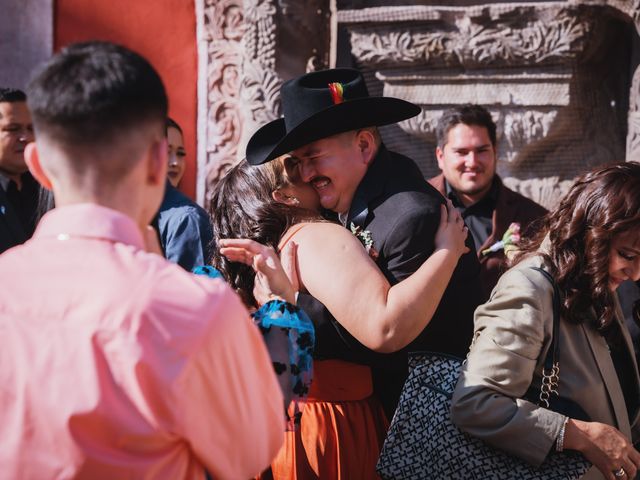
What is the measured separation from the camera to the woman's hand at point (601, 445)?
2.19 metres

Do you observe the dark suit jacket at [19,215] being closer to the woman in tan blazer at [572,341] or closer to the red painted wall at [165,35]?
the red painted wall at [165,35]

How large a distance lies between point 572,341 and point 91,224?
1411 millimetres

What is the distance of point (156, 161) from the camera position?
4.62ft

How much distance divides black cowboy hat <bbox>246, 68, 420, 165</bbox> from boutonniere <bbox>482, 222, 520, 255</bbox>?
1020 mm

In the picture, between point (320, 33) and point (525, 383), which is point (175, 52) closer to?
point (320, 33)

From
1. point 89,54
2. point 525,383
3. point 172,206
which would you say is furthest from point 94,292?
point 172,206

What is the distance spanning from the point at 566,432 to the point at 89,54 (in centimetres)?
146

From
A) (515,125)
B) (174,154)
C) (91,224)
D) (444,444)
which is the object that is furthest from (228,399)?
(515,125)

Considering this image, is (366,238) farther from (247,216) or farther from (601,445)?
(601,445)

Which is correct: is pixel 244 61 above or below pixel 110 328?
above

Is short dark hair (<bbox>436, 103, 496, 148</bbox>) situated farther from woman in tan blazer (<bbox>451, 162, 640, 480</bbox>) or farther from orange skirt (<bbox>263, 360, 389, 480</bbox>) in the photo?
orange skirt (<bbox>263, 360, 389, 480</bbox>)

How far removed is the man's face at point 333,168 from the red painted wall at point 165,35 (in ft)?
9.23

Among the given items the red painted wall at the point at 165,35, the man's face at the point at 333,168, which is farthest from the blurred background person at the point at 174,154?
the man's face at the point at 333,168

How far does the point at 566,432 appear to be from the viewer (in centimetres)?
219
